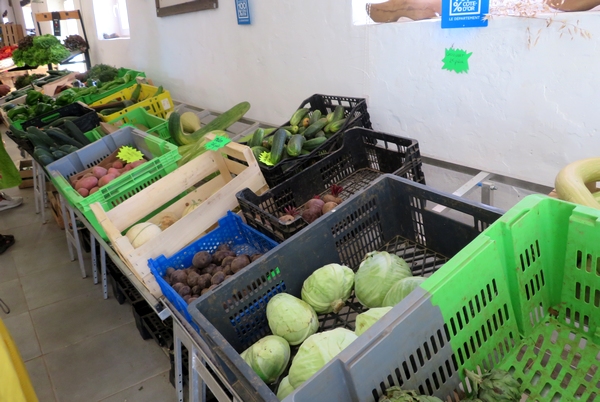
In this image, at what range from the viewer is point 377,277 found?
51.0 inches

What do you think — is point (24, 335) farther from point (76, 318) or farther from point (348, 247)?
point (348, 247)

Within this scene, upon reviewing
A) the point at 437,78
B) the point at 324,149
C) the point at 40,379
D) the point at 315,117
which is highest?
the point at 437,78

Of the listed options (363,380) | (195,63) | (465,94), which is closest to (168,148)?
(465,94)

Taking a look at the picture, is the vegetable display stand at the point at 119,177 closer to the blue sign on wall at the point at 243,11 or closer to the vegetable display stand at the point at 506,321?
the blue sign on wall at the point at 243,11

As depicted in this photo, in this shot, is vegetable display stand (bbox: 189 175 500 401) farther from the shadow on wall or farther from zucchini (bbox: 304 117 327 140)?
the shadow on wall

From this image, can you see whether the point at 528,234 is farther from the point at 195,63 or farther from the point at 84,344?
the point at 195,63

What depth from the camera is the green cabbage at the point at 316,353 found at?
1015mm

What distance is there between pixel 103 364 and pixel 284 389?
186 centimetres

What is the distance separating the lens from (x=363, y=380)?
2.55 ft

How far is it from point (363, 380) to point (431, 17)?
5.93 feet

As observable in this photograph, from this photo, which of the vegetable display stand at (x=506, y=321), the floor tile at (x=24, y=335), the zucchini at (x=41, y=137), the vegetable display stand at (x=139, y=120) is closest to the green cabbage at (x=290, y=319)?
the vegetable display stand at (x=506, y=321)

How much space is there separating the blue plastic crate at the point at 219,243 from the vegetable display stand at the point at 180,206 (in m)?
0.04

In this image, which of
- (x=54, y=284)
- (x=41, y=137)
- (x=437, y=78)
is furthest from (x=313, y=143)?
(x=54, y=284)

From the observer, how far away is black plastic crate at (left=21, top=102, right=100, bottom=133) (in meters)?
3.40
